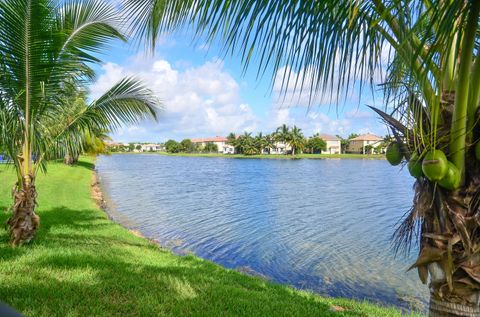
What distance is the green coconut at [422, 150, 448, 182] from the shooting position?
6.12ft

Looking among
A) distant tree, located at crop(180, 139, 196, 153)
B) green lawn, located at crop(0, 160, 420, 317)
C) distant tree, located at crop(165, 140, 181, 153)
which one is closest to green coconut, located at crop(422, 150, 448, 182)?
green lawn, located at crop(0, 160, 420, 317)

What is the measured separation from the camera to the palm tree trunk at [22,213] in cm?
640

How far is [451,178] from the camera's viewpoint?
1903mm

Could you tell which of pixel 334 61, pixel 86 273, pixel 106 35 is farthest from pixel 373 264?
pixel 334 61

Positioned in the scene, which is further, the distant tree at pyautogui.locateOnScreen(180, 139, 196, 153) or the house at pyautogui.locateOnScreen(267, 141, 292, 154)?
the distant tree at pyautogui.locateOnScreen(180, 139, 196, 153)

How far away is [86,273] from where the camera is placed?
17.2 ft

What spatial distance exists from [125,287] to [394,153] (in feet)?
12.7

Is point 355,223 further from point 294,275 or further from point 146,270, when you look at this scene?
point 146,270

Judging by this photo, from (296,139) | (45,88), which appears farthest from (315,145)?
(45,88)

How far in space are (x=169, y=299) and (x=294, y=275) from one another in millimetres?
5057

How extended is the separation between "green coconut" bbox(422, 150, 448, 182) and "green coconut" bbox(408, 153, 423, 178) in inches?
5.2

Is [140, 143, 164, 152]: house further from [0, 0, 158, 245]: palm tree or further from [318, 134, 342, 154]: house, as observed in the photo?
[0, 0, 158, 245]: palm tree

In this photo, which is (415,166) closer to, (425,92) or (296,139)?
(425,92)

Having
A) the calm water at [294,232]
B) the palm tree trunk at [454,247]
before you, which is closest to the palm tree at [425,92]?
the palm tree trunk at [454,247]
